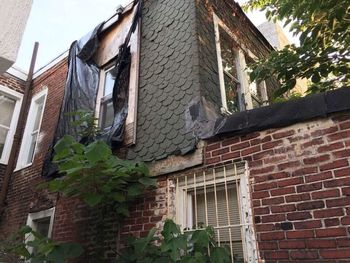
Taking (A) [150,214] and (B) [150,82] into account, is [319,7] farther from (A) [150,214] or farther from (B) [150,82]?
(A) [150,214]

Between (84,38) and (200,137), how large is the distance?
3.95m

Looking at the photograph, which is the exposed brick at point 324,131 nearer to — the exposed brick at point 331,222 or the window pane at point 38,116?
the exposed brick at point 331,222

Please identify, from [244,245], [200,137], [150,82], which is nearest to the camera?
[244,245]

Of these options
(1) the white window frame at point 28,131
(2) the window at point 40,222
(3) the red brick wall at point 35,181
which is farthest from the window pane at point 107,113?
(1) the white window frame at point 28,131

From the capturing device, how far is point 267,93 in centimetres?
661

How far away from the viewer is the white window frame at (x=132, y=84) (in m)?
4.84

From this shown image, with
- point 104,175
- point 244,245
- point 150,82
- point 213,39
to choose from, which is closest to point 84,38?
point 150,82

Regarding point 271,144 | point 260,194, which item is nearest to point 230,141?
point 271,144

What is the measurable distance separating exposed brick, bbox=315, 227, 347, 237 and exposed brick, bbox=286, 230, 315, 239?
0.19ft

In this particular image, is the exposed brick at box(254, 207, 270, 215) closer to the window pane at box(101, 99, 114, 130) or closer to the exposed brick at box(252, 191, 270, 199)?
the exposed brick at box(252, 191, 270, 199)

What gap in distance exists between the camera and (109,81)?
619 cm

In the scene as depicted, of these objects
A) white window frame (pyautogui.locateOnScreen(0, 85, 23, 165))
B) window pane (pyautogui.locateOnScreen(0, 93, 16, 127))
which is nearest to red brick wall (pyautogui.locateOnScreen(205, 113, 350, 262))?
white window frame (pyautogui.locateOnScreen(0, 85, 23, 165))

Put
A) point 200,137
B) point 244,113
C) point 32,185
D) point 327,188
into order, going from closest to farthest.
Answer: point 327,188
point 244,113
point 200,137
point 32,185

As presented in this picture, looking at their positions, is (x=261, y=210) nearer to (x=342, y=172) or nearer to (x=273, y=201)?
(x=273, y=201)
